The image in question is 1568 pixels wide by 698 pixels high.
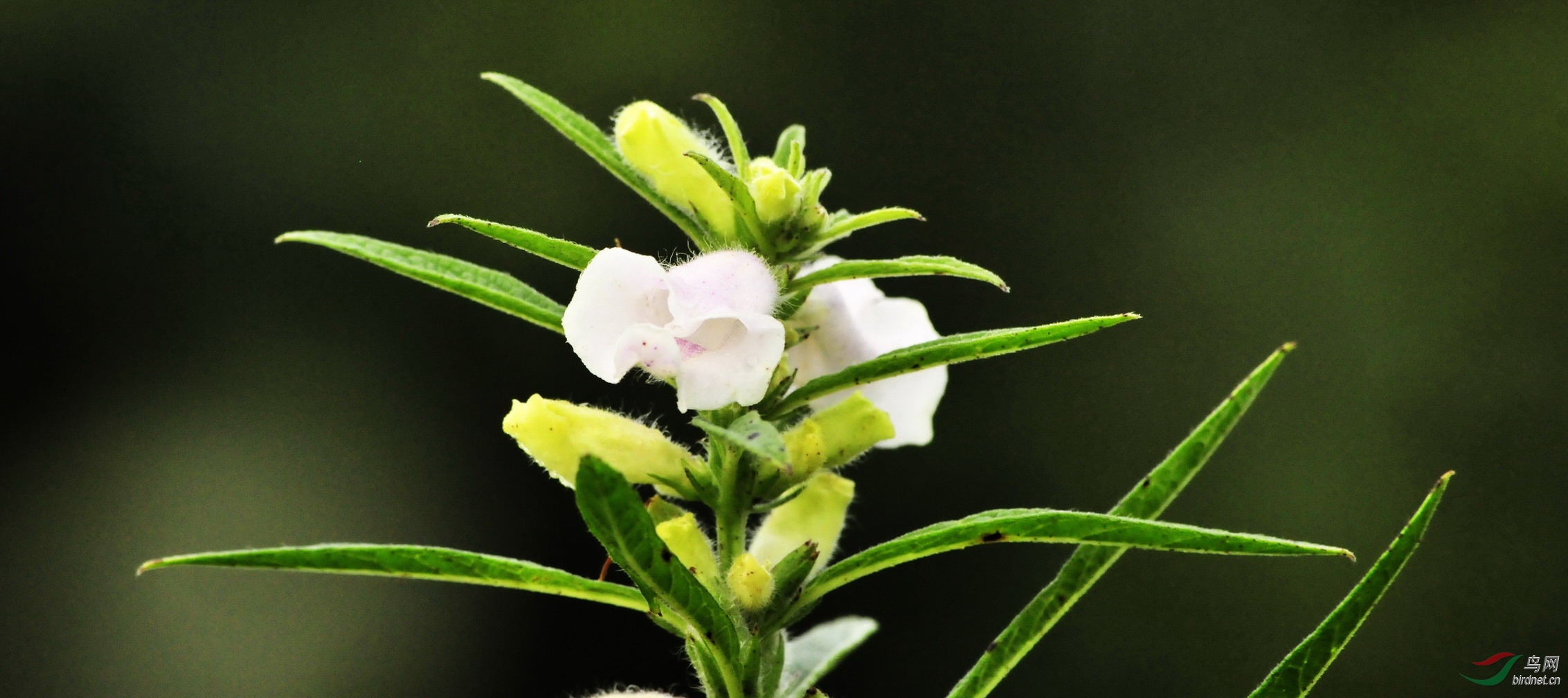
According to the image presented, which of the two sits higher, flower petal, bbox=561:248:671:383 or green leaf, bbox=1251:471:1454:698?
flower petal, bbox=561:248:671:383

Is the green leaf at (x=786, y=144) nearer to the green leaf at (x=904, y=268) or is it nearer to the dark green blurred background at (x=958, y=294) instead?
the green leaf at (x=904, y=268)

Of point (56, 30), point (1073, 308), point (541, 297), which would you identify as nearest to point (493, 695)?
point (1073, 308)

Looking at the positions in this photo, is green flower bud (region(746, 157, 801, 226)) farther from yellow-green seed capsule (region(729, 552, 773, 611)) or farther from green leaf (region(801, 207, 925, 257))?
yellow-green seed capsule (region(729, 552, 773, 611))

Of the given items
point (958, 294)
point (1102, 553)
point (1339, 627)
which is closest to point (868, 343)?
point (1102, 553)

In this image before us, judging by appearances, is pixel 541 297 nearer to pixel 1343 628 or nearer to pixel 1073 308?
pixel 1343 628

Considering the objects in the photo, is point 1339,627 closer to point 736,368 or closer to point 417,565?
point 736,368

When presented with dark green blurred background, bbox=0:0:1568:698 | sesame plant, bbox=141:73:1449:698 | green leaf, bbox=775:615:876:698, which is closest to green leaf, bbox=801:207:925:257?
sesame plant, bbox=141:73:1449:698
